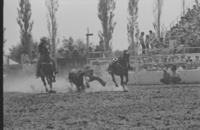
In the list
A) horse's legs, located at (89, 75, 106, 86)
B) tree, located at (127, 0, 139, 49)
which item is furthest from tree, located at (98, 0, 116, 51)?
horse's legs, located at (89, 75, 106, 86)

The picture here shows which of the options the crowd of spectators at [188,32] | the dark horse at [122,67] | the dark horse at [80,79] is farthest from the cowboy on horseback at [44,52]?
the crowd of spectators at [188,32]

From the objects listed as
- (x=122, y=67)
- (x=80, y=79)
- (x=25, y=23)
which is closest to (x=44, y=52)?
(x=80, y=79)

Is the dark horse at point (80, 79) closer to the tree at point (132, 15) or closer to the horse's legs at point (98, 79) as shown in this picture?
the horse's legs at point (98, 79)

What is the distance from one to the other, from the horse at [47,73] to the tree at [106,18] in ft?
63.7

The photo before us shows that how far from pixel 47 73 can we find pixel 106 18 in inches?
839

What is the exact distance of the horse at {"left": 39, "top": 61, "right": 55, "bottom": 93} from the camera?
51.8ft

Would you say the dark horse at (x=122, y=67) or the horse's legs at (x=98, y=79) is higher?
the dark horse at (x=122, y=67)

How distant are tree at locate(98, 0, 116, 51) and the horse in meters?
19.4

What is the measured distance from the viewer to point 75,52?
1848 inches

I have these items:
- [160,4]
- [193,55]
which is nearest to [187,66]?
[193,55]

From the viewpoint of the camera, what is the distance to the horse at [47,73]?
15.8 meters

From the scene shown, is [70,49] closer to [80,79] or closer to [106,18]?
[106,18]

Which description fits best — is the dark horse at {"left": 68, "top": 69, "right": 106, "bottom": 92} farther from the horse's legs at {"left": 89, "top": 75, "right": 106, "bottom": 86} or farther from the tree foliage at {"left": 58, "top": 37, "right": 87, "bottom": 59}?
the tree foliage at {"left": 58, "top": 37, "right": 87, "bottom": 59}

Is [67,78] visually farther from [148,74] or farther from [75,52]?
[75,52]
